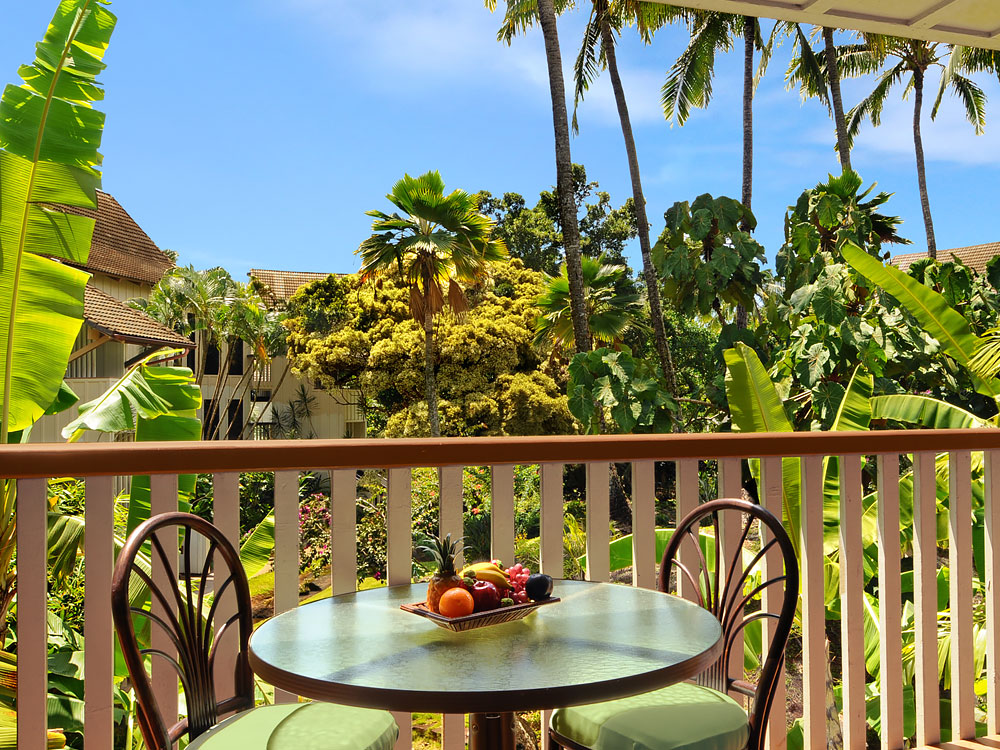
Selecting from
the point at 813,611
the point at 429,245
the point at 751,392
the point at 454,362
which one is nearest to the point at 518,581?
the point at 813,611

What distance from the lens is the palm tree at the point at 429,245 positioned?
18.6 metres

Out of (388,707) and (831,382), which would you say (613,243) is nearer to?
(831,382)

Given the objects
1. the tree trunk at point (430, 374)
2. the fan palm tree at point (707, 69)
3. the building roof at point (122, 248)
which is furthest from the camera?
the building roof at point (122, 248)

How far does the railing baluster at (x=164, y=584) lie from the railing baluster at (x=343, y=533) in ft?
1.24

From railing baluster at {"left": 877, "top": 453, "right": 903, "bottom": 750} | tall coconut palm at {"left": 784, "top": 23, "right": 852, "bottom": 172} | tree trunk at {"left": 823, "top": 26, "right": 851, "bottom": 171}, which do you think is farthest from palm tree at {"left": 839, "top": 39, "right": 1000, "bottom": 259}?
railing baluster at {"left": 877, "top": 453, "right": 903, "bottom": 750}

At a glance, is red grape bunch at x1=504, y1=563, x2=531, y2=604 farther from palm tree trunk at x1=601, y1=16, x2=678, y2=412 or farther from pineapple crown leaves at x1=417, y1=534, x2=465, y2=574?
palm tree trunk at x1=601, y1=16, x2=678, y2=412

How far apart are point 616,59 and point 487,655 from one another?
64.0ft

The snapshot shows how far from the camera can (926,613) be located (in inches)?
97.3

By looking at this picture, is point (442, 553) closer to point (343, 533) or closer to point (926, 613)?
point (343, 533)

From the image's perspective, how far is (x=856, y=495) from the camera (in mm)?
2354

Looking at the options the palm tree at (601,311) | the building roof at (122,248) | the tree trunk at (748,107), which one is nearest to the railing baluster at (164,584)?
the palm tree at (601,311)

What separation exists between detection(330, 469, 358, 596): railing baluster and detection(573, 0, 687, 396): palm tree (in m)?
15.0

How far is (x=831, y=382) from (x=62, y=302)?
755 centimetres

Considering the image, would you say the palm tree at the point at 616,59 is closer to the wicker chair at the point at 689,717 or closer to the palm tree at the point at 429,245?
the palm tree at the point at 429,245
